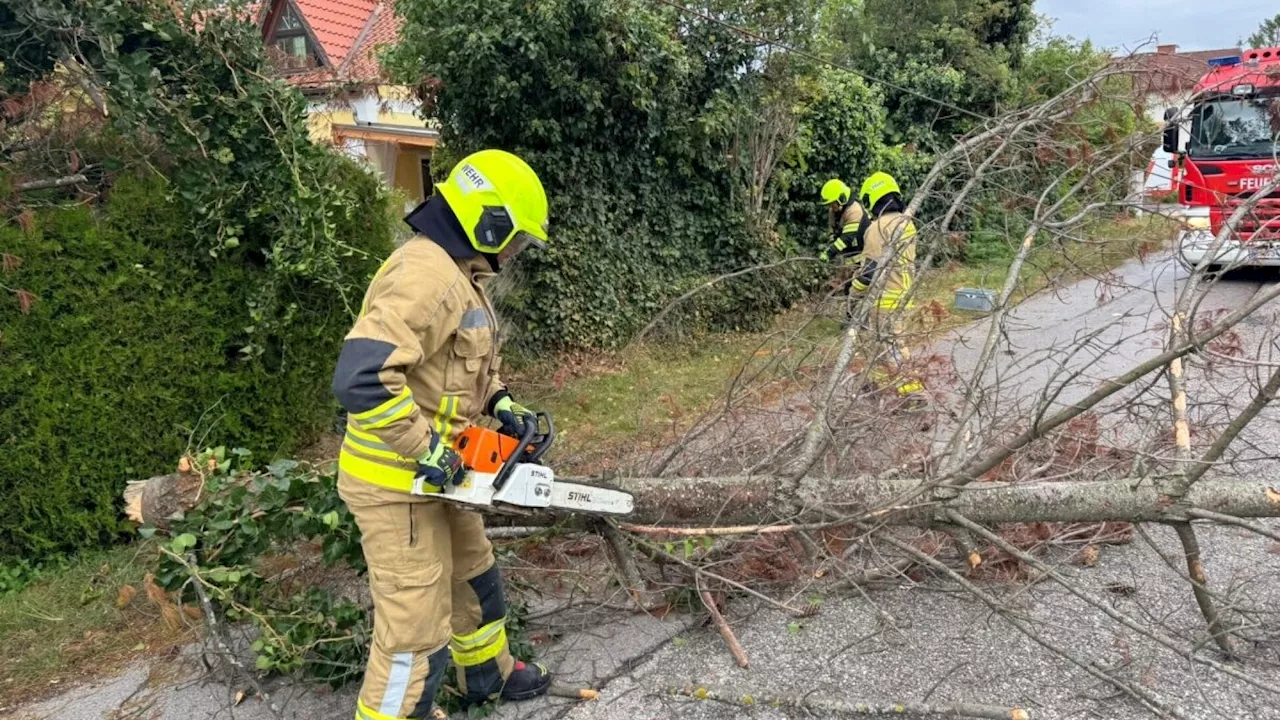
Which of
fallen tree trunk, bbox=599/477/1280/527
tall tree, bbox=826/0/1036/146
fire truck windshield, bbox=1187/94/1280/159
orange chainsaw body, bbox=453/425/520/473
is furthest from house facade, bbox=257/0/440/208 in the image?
fire truck windshield, bbox=1187/94/1280/159

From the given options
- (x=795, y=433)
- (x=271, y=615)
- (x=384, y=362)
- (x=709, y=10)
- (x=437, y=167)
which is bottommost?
(x=271, y=615)

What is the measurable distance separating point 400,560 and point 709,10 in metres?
7.27

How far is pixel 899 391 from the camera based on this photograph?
4.45 meters

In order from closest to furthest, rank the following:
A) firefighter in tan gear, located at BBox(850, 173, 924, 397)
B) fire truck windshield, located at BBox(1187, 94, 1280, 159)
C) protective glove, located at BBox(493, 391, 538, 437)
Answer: protective glove, located at BBox(493, 391, 538, 437) → firefighter in tan gear, located at BBox(850, 173, 924, 397) → fire truck windshield, located at BBox(1187, 94, 1280, 159)

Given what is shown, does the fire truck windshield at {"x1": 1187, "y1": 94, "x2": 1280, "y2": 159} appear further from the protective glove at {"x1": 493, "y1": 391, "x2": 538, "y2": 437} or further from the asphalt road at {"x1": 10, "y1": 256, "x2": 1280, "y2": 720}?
the protective glove at {"x1": 493, "y1": 391, "x2": 538, "y2": 437}

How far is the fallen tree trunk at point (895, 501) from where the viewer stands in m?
2.90

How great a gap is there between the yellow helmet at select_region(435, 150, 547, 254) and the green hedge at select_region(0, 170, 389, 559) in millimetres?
2372

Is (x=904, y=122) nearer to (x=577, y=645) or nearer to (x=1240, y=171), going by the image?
(x=1240, y=171)

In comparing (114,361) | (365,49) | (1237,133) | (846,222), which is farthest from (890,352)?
(1237,133)

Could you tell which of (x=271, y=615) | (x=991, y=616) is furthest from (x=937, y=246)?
(x=271, y=615)

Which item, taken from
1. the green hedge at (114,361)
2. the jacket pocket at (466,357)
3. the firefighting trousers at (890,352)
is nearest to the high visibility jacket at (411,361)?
the jacket pocket at (466,357)

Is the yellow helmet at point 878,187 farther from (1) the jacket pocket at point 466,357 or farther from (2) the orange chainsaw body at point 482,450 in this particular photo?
(2) the orange chainsaw body at point 482,450

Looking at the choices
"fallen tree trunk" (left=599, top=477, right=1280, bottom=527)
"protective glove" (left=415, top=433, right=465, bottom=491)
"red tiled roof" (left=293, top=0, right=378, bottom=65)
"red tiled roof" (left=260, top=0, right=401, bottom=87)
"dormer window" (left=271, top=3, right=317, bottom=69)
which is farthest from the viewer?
"dormer window" (left=271, top=3, right=317, bottom=69)

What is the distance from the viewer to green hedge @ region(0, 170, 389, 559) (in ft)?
12.8
